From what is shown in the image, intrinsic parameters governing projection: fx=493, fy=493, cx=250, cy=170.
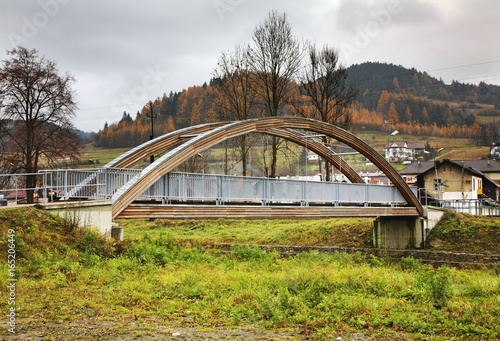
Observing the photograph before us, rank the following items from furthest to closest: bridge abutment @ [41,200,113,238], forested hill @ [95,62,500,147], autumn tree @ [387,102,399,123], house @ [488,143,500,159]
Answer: autumn tree @ [387,102,399,123] → house @ [488,143,500,159] → forested hill @ [95,62,500,147] → bridge abutment @ [41,200,113,238]

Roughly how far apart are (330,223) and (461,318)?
25.2 meters

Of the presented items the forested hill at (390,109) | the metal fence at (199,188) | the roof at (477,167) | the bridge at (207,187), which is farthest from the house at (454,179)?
the metal fence at (199,188)

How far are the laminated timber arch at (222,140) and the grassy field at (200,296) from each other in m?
A: 1.69

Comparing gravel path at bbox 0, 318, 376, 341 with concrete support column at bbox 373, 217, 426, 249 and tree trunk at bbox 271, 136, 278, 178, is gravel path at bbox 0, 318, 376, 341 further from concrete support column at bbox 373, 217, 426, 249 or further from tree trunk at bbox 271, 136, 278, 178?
concrete support column at bbox 373, 217, 426, 249

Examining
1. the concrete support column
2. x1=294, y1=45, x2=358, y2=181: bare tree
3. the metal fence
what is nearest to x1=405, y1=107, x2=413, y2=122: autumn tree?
x1=294, y1=45, x2=358, y2=181: bare tree

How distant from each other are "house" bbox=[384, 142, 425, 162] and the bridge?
94355 mm

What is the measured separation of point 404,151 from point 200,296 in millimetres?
117117

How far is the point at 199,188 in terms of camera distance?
18.0 meters

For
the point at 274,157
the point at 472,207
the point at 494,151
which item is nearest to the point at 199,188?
the point at 274,157

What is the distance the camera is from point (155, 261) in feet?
48.2

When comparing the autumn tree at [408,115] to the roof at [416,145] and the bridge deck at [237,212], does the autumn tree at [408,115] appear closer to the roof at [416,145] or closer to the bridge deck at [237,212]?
the roof at [416,145]

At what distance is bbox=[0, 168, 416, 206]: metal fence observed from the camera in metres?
16.0

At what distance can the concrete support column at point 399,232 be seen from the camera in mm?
29594

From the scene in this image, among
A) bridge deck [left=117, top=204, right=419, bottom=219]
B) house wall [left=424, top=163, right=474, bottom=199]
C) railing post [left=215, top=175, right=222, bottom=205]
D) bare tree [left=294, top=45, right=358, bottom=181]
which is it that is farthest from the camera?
house wall [left=424, top=163, right=474, bottom=199]
